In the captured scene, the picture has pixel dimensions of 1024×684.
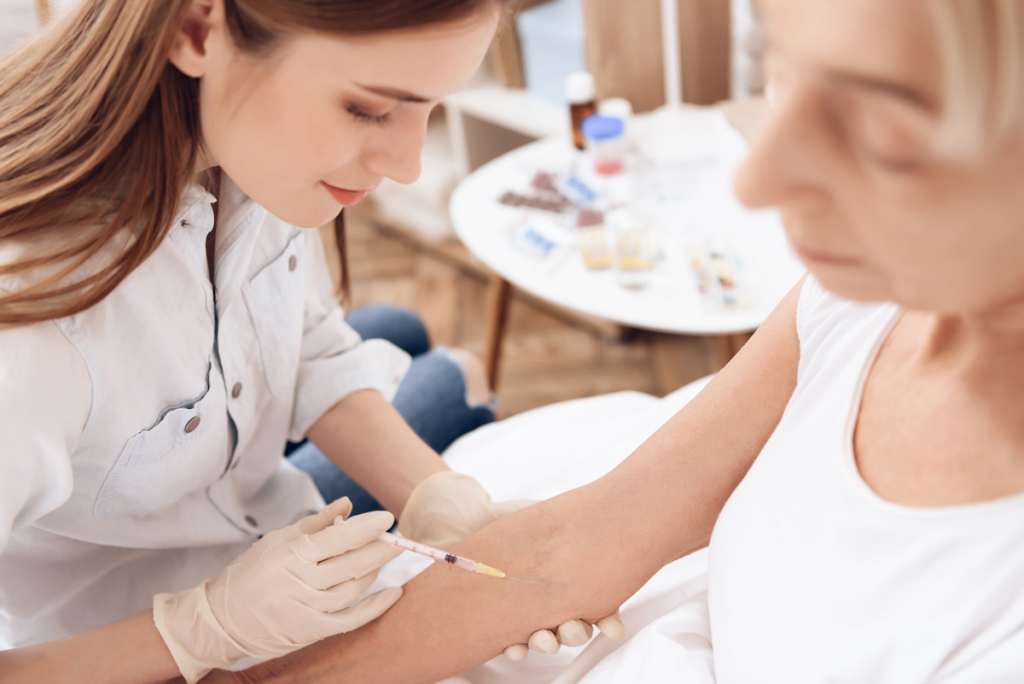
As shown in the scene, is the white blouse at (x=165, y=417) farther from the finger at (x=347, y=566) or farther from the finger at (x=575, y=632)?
the finger at (x=575, y=632)

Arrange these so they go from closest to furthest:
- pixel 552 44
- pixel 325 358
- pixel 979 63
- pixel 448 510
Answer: pixel 979 63 → pixel 448 510 → pixel 325 358 → pixel 552 44

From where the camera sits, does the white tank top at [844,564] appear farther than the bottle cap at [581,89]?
No

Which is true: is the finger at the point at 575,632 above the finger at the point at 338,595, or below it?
below

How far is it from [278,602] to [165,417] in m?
0.22

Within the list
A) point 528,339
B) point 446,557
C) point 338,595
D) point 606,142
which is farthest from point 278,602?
point 528,339

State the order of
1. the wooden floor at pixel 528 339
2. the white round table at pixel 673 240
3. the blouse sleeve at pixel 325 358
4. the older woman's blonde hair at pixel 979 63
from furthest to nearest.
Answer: the wooden floor at pixel 528 339 → the white round table at pixel 673 240 → the blouse sleeve at pixel 325 358 → the older woman's blonde hair at pixel 979 63

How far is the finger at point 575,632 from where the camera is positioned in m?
0.80

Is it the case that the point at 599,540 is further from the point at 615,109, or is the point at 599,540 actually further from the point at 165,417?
the point at 615,109

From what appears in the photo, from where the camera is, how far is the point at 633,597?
34.6 inches

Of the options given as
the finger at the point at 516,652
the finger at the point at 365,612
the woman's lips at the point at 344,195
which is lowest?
the finger at the point at 516,652

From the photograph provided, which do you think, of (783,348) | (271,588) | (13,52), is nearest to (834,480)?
(783,348)

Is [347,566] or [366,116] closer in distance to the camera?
[366,116]

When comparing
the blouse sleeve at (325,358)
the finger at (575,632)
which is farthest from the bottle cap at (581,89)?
the finger at (575,632)

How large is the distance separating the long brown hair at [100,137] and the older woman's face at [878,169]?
13.5 inches
